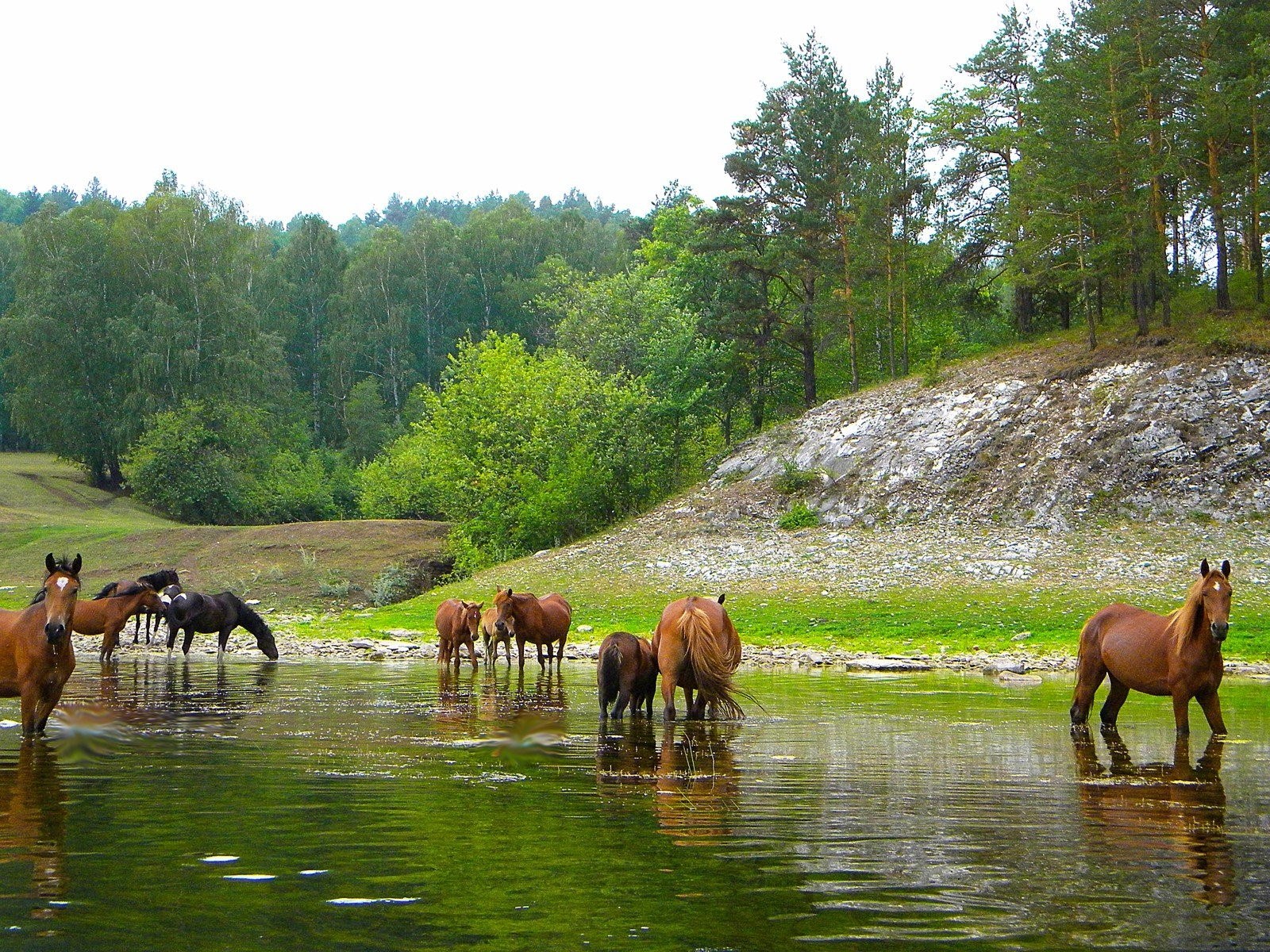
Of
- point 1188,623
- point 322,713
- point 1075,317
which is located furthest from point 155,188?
point 1188,623

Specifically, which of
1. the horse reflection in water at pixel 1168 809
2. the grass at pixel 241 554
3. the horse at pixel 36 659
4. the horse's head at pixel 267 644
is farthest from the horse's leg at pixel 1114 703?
the grass at pixel 241 554

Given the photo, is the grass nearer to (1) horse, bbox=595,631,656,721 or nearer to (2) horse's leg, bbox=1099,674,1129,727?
(1) horse, bbox=595,631,656,721

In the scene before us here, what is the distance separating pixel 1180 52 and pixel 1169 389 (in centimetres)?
1254

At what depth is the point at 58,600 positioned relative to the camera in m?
11.6

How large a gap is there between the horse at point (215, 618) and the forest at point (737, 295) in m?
17.5

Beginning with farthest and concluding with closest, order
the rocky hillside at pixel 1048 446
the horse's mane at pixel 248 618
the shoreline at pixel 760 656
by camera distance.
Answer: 1. the rocky hillside at pixel 1048 446
2. the horse's mane at pixel 248 618
3. the shoreline at pixel 760 656

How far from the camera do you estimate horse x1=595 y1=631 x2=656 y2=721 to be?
14711 millimetres

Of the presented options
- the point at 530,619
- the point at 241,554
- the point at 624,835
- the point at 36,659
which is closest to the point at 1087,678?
the point at 624,835

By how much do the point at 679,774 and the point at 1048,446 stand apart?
34320 millimetres

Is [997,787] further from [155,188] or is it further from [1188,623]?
[155,188]

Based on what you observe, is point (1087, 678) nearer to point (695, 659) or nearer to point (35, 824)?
point (695, 659)

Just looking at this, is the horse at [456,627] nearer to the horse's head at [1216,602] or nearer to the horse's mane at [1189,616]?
the horse's mane at [1189,616]

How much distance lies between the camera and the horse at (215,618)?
26.7 metres

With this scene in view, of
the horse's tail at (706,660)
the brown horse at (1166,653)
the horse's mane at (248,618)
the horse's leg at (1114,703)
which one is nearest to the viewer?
the brown horse at (1166,653)
